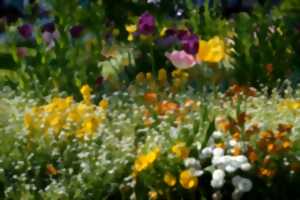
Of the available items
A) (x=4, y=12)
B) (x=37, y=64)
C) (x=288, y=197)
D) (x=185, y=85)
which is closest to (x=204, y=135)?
(x=288, y=197)

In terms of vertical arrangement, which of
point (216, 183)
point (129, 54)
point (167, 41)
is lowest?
point (129, 54)

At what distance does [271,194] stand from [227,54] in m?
2.23

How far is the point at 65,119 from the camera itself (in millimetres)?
4738

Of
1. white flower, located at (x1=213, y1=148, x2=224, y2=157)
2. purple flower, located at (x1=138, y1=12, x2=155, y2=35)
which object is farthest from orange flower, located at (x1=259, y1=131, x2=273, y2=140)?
purple flower, located at (x1=138, y1=12, x2=155, y2=35)

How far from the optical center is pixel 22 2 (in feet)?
42.3

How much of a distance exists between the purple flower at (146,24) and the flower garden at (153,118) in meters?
0.01

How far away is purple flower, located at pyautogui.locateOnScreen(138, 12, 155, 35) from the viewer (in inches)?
237

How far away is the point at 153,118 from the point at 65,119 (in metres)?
0.49

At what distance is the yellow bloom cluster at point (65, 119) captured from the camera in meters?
4.63

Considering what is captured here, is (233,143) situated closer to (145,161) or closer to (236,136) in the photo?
(236,136)

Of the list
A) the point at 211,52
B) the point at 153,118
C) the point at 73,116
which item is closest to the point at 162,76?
the point at 211,52

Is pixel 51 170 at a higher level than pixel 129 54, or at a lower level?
higher

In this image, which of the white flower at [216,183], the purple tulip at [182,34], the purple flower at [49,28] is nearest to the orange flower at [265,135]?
the white flower at [216,183]

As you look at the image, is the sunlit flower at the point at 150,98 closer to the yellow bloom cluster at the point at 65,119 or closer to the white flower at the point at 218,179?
the yellow bloom cluster at the point at 65,119
